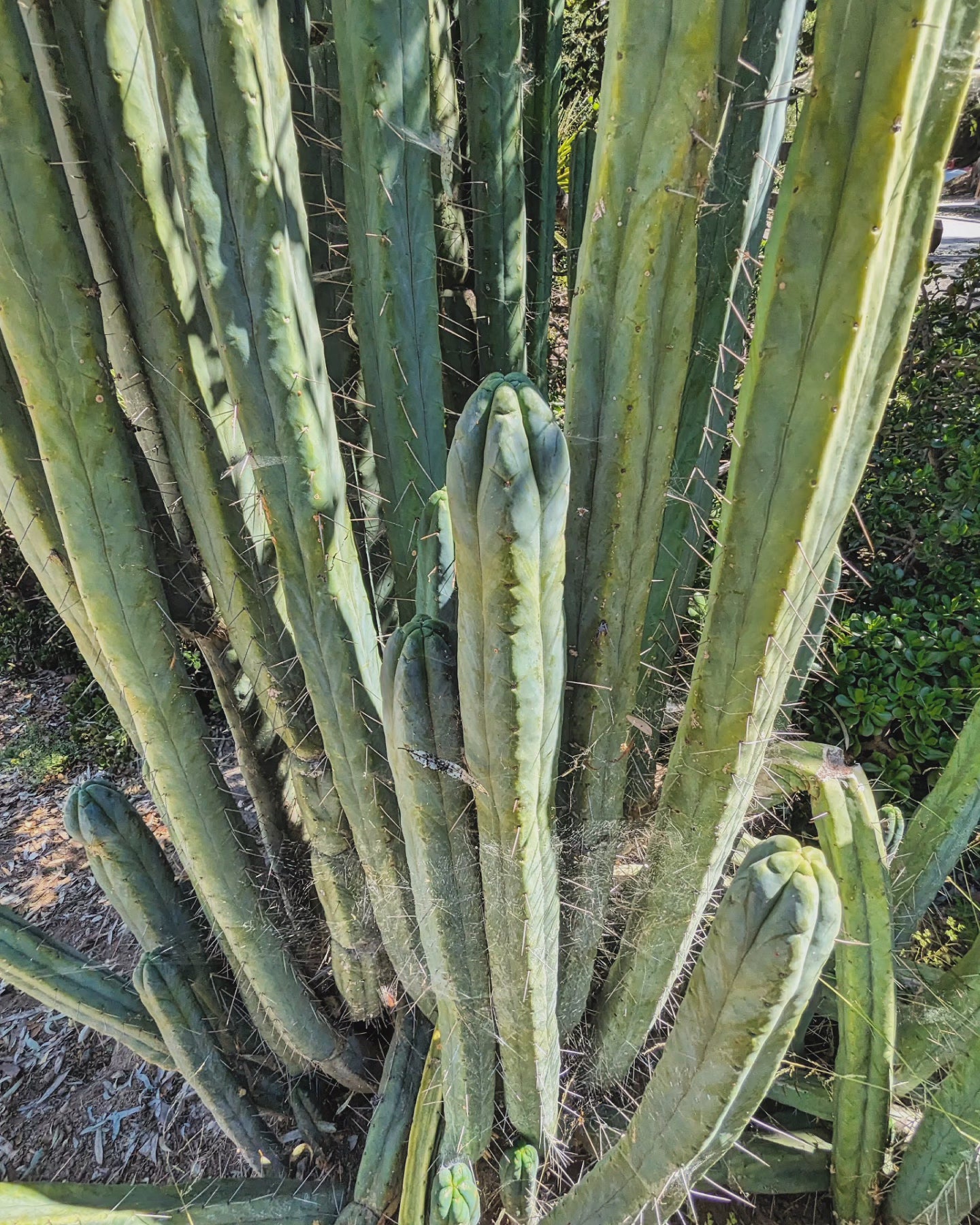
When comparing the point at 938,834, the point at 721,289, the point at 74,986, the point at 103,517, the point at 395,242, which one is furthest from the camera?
the point at 938,834

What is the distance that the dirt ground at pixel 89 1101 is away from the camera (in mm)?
2053

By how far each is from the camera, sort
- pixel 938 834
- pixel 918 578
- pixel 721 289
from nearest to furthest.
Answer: pixel 721 289 < pixel 938 834 < pixel 918 578

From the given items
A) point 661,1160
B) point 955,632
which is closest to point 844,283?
point 661,1160

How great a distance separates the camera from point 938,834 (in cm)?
184

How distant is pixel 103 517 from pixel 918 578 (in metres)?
3.44

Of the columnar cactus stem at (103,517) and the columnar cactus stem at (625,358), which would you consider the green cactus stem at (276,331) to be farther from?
the columnar cactus stem at (625,358)

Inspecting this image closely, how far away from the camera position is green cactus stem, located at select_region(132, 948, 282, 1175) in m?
1.58

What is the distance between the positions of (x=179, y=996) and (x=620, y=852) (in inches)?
40.3

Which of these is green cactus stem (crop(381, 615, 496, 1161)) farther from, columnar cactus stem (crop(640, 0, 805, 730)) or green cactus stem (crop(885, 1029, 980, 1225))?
green cactus stem (crop(885, 1029, 980, 1225))

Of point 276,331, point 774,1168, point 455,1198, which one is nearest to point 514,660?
point 276,331

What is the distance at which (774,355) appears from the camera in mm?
966

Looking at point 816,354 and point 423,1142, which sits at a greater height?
point 816,354

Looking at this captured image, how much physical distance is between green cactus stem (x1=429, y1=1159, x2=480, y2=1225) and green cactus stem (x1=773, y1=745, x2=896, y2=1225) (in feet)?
2.69

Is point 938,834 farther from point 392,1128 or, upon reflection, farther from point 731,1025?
point 392,1128
